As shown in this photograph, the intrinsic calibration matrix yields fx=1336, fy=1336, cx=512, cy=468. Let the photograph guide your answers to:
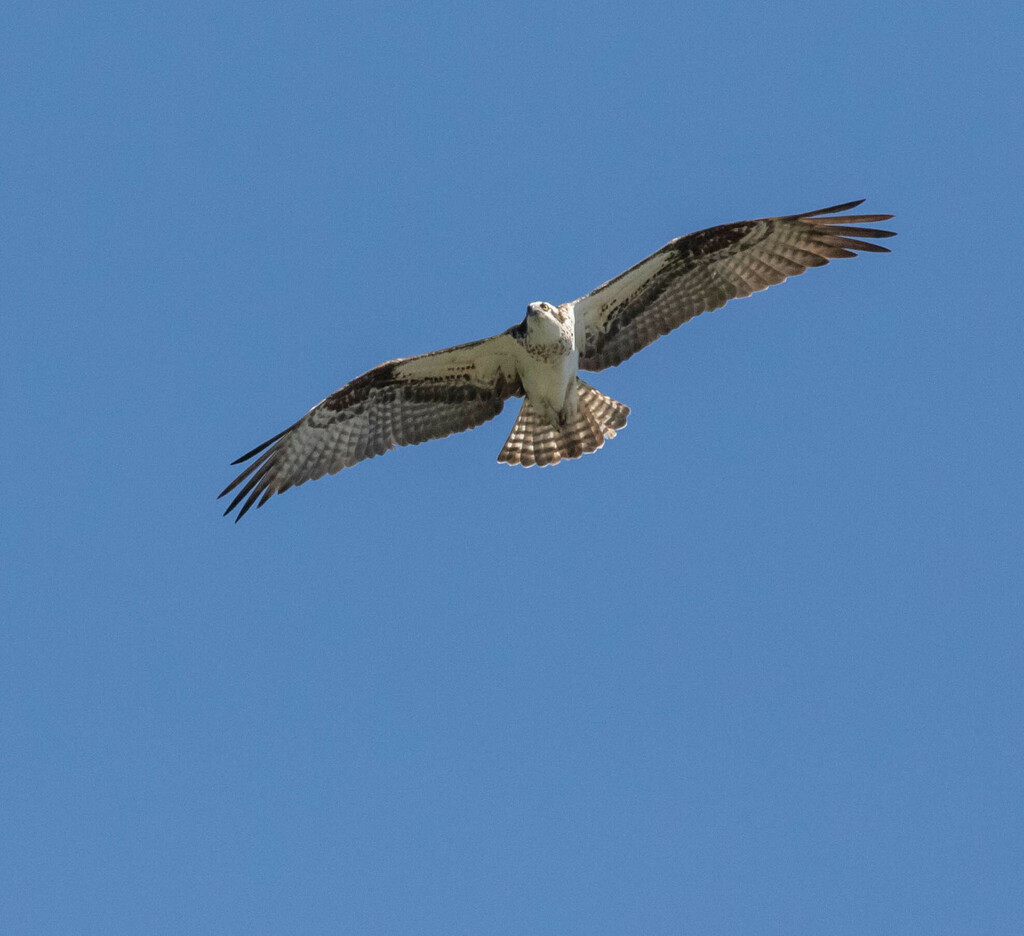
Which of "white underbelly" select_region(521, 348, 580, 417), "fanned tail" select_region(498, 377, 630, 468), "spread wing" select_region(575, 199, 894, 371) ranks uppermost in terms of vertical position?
"spread wing" select_region(575, 199, 894, 371)

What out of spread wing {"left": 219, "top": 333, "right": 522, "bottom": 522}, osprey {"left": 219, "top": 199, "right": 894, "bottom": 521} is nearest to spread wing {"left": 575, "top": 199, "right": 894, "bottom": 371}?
osprey {"left": 219, "top": 199, "right": 894, "bottom": 521}

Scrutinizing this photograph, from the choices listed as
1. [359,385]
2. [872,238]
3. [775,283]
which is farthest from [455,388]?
[872,238]

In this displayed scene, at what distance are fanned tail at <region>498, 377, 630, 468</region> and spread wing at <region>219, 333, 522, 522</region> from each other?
0.31 metres

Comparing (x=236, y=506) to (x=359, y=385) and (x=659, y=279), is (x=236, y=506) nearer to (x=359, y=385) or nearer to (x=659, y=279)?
(x=359, y=385)

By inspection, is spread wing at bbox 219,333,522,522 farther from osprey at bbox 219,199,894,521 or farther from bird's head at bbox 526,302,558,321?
bird's head at bbox 526,302,558,321

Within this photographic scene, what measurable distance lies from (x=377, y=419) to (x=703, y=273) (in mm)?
3392

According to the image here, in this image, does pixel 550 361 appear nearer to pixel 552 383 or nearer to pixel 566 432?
pixel 552 383

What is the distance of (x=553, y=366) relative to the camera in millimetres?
12141

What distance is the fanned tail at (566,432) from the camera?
41.5 feet

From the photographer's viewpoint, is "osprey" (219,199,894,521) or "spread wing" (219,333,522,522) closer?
"osprey" (219,199,894,521)

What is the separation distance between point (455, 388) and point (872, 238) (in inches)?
161

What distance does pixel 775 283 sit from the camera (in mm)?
12023

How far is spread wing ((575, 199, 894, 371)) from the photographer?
1188cm

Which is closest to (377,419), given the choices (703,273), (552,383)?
(552,383)
